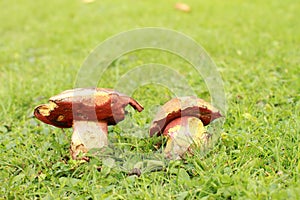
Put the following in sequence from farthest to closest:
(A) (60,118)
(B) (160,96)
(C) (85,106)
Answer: (B) (160,96)
(A) (60,118)
(C) (85,106)

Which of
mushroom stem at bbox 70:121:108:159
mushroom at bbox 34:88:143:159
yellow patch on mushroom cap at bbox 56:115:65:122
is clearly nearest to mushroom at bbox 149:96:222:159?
mushroom at bbox 34:88:143:159

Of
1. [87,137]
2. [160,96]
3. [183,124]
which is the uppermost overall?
[183,124]

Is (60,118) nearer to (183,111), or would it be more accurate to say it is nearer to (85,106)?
(85,106)

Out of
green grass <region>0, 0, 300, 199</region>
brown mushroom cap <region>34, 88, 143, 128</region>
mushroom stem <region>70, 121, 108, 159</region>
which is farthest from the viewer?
mushroom stem <region>70, 121, 108, 159</region>

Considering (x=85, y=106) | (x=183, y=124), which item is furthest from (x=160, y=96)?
(x=85, y=106)

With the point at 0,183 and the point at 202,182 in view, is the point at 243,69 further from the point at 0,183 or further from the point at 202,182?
the point at 0,183

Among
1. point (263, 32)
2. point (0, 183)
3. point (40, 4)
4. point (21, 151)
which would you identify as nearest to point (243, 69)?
point (263, 32)

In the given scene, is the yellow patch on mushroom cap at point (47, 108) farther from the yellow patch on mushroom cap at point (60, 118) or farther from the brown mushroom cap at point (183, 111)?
the brown mushroom cap at point (183, 111)

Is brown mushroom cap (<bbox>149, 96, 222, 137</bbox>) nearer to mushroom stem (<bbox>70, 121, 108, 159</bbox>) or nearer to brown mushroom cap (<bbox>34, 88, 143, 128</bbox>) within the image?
brown mushroom cap (<bbox>34, 88, 143, 128</bbox>)
